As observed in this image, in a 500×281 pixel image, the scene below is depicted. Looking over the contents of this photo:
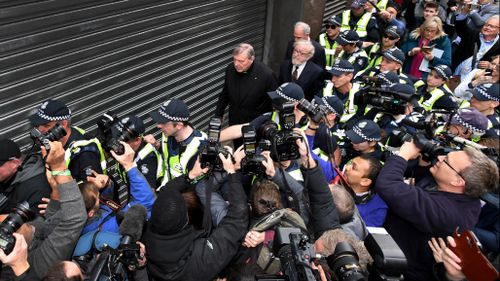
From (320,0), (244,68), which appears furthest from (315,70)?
(320,0)

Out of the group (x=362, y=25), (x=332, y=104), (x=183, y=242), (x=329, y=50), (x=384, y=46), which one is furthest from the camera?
(x=362, y=25)

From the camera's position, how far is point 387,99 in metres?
4.25

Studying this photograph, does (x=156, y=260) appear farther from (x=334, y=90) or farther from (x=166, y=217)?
(x=334, y=90)

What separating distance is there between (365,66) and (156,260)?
5240mm

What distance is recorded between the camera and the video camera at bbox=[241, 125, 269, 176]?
2980 mm

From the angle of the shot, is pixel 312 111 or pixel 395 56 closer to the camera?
pixel 312 111

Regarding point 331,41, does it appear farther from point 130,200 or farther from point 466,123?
point 130,200

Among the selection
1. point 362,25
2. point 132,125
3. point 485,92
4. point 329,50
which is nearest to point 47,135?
point 132,125

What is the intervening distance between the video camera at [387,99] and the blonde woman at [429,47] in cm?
248

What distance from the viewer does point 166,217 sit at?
233 centimetres

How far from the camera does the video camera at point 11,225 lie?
215 centimetres

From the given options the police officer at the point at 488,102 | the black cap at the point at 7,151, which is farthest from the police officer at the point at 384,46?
the black cap at the point at 7,151

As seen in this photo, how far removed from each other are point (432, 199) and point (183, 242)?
1.70 m

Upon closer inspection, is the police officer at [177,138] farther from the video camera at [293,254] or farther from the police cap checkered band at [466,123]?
the police cap checkered band at [466,123]
